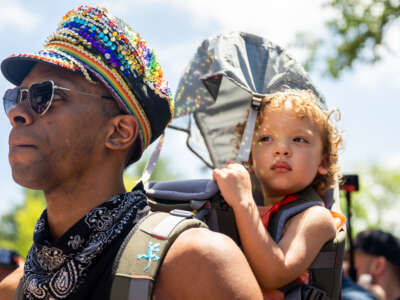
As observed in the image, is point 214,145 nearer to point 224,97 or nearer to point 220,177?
point 224,97

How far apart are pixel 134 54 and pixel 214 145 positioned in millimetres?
1474

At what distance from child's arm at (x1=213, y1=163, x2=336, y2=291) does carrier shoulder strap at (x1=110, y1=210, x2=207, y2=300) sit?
40 centimetres

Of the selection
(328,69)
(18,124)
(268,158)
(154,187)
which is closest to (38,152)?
(18,124)

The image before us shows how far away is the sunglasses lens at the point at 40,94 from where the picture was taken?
7.87ft

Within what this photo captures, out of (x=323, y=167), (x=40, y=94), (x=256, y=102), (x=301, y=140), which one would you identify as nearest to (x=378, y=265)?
(x=323, y=167)

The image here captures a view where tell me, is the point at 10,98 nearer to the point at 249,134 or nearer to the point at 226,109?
the point at 249,134

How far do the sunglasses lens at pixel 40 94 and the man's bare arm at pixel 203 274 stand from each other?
93cm

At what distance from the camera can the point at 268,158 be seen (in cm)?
317

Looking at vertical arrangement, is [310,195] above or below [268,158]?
below

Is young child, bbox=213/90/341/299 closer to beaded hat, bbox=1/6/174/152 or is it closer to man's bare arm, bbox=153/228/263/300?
man's bare arm, bbox=153/228/263/300

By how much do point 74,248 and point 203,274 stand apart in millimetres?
624

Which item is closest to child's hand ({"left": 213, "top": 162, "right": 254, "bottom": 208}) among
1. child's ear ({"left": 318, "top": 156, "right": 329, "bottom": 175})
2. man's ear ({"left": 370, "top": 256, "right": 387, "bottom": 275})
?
child's ear ({"left": 318, "top": 156, "right": 329, "bottom": 175})

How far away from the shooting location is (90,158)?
2486 millimetres

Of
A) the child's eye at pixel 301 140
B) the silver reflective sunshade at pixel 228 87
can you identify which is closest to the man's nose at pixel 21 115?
the silver reflective sunshade at pixel 228 87
